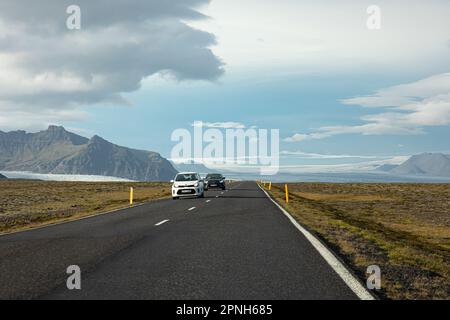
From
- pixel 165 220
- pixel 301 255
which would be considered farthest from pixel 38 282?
pixel 165 220

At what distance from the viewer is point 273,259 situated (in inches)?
354

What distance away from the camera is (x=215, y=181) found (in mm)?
50438

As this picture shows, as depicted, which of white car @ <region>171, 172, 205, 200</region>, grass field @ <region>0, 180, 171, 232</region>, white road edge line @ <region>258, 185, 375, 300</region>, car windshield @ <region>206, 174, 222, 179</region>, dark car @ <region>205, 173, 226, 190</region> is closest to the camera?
white road edge line @ <region>258, 185, 375, 300</region>

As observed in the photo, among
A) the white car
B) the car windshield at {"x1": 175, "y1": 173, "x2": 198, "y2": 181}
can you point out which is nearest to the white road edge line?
the white car

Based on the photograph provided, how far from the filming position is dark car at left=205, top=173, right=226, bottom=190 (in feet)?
165

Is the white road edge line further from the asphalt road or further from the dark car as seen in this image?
the dark car

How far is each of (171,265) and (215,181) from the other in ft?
138

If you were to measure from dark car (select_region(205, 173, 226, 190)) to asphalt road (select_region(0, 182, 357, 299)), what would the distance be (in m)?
35.8

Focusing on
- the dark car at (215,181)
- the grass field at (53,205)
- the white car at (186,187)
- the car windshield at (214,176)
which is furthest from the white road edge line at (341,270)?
the car windshield at (214,176)

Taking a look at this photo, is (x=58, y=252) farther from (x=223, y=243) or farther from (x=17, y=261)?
(x=223, y=243)

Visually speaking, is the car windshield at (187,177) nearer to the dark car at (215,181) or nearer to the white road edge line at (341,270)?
the dark car at (215,181)

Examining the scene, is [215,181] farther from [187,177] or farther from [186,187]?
[186,187]

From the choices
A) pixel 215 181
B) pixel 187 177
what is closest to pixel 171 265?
pixel 187 177
